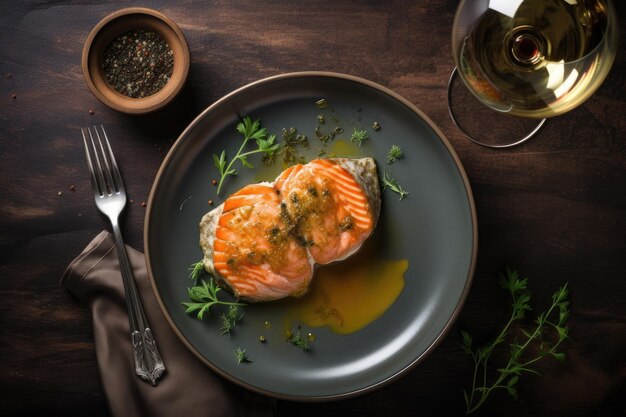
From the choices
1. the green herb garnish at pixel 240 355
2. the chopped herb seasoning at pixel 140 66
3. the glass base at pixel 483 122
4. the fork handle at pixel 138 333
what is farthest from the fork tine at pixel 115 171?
the glass base at pixel 483 122

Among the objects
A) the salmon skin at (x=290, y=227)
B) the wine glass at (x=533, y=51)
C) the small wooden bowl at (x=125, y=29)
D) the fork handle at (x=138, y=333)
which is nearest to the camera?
the wine glass at (x=533, y=51)

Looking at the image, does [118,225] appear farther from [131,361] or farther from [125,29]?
[125,29]

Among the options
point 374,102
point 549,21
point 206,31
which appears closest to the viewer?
point 549,21

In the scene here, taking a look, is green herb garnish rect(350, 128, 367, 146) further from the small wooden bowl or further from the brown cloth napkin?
the brown cloth napkin

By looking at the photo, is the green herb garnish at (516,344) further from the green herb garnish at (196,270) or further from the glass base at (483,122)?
the green herb garnish at (196,270)

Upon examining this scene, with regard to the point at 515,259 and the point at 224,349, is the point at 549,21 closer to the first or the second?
the point at 515,259

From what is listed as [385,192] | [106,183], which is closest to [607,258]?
[385,192]
